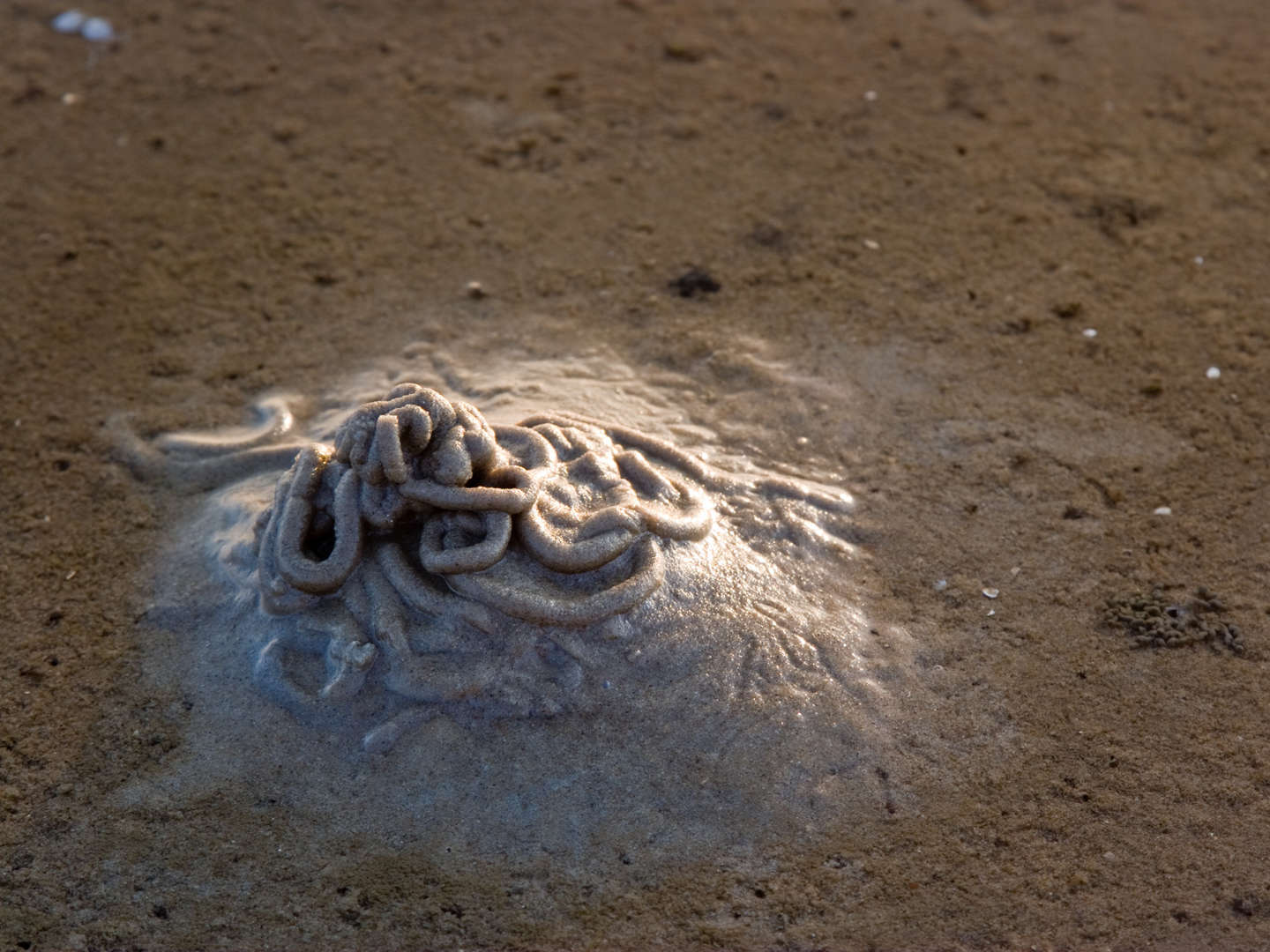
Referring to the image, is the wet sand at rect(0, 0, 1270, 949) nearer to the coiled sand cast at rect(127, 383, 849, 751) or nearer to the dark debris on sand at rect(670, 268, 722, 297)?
the dark debris on sand at rect(670, 268, 722, 297)

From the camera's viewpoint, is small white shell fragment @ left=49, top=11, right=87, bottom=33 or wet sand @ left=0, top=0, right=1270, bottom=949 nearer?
wet sand @ left=0, top=0, right=1270, bottom=949

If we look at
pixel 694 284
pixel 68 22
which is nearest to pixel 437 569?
pixel 694 284

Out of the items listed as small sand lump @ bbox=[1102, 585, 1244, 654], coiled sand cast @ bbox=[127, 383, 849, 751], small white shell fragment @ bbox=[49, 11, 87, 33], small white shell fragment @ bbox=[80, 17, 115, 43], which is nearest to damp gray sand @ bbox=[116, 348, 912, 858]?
coiled sand cast @ bbox=[127, 383, 849, 751]

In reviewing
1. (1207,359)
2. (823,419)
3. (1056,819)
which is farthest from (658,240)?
(1056,819)

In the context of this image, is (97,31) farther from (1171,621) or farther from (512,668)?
(1171,621)

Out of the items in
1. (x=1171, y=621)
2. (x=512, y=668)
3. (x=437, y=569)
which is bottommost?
(x=512, y=668)

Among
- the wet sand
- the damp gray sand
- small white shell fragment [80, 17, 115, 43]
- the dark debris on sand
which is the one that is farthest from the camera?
small white shell fragment [80, 17, 115, 43]
